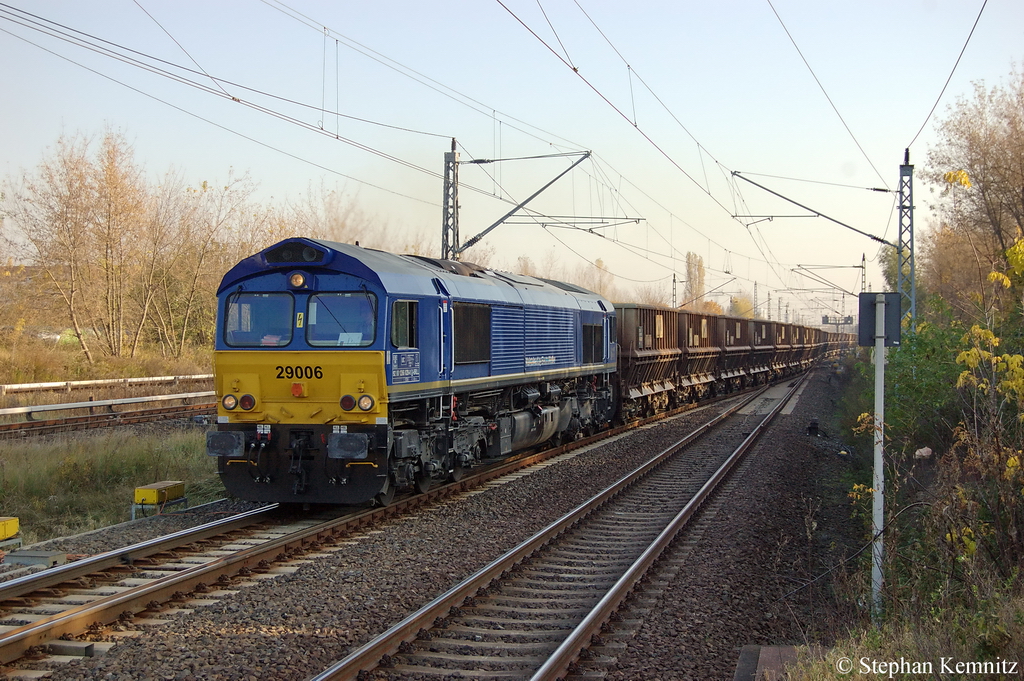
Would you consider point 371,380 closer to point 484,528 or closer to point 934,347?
point 484,528

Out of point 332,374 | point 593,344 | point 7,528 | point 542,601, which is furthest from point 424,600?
point 593,344

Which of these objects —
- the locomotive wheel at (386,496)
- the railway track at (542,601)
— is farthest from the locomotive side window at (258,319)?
the railway track at (542,601)

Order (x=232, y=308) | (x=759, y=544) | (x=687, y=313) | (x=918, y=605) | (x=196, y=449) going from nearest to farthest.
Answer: (x=918, y=605) → (x=759, y=544) → (x=232, y=308) → (x=196, y=449) → (x=687, y=313)

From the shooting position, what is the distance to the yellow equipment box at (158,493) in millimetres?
11523

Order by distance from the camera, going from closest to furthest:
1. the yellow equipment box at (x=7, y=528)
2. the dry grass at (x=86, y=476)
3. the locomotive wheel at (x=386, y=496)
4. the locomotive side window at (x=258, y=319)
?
1. the yellow equipment box at (x=7, y=528)
2. the locomotive side window at (x=258, y=319)
3. the locomotive wheel at (x=386, y=496)
4. the dry grass at (x=86, y=476)

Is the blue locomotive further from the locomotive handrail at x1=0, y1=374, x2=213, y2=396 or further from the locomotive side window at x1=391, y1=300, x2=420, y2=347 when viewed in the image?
the locomotive handrail at x1=0, y1=374, x2=213, y2=396

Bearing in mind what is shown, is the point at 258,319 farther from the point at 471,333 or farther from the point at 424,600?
the point at 424,600

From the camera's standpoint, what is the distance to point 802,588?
824 centimetres

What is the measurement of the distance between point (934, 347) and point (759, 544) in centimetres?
501

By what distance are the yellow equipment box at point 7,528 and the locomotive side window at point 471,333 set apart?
5.88 metres

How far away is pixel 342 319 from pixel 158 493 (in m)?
3.78

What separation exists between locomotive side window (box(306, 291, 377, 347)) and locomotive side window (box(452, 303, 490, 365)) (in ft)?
6.57

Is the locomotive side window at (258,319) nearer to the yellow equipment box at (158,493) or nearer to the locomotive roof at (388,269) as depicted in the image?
the locomotive roof at (388,269)

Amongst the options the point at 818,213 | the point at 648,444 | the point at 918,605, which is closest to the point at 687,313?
the point at 818,213
